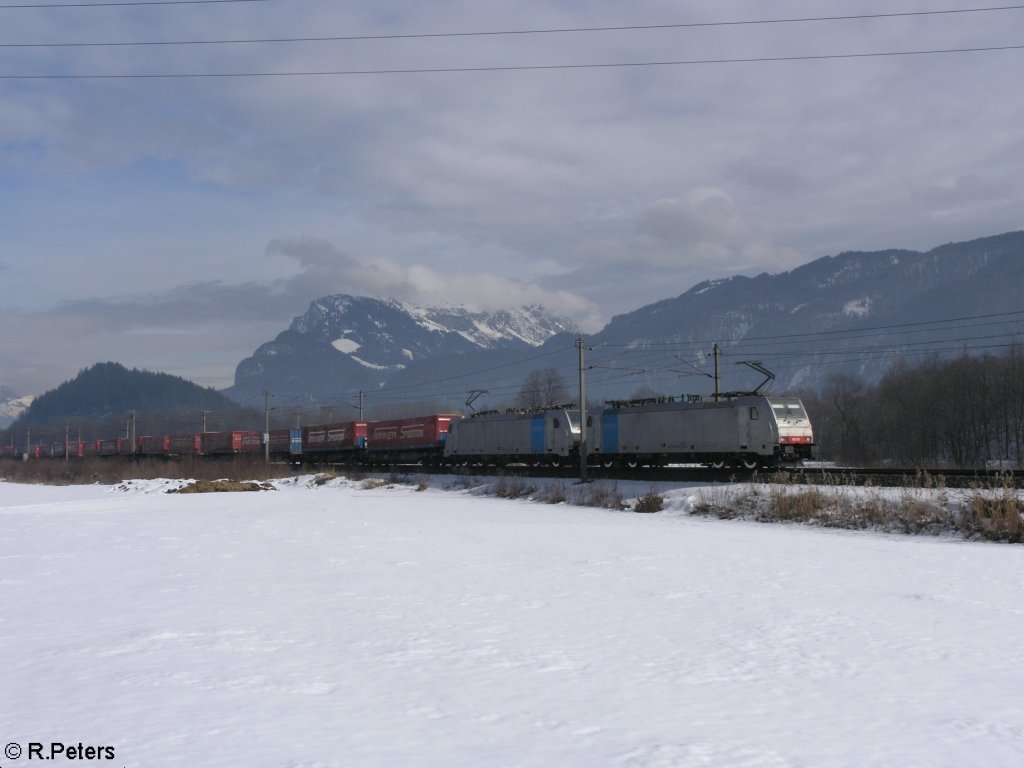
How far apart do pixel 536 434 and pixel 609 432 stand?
5.99 meters

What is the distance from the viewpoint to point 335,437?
2960 inches

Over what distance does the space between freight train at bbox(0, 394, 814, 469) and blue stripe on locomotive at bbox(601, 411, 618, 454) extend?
5 cm

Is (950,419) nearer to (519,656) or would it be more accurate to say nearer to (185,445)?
(185,445)

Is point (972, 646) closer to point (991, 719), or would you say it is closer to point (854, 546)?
point (991, 719)

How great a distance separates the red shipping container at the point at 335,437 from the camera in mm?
71250

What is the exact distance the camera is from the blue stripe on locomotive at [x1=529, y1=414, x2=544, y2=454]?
50.2 metres

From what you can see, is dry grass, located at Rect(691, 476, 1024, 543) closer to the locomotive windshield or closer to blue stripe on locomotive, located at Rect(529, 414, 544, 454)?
the locomotive windshield

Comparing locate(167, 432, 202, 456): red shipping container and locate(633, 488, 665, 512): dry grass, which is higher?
locate(167, 432, 202, 456): red shipping container

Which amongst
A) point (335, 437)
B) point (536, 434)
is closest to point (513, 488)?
point (536, 434)

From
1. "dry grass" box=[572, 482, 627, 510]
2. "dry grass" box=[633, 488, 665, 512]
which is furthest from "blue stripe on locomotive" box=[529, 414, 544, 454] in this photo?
"dry grass" box=[633, 488, 665, 512]

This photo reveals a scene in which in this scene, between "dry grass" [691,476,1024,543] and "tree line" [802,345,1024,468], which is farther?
"tree line" [802,345,1024,468]

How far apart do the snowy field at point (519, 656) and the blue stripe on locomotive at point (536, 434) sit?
30598 mm

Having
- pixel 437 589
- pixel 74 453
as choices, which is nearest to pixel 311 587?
pixel 437 589

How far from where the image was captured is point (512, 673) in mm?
8727
